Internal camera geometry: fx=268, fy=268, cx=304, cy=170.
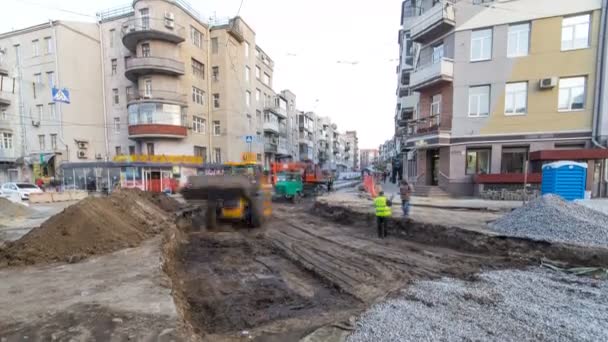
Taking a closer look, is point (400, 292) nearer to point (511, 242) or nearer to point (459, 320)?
point (459, 320)

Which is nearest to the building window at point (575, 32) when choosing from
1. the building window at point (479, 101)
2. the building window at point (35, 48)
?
the building window at point (479, 101)

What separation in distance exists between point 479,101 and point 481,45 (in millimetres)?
3455

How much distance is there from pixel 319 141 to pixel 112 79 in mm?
45792

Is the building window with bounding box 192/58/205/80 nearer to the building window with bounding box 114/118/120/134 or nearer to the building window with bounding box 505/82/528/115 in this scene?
the building window with bounding box 114/118/120/134

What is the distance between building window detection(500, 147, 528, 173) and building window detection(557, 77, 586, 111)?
3085 mm

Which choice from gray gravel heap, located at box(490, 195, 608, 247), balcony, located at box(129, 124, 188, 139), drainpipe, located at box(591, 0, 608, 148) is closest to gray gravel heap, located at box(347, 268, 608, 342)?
gray gravel heap, located at box(490, 195, 608, 247)

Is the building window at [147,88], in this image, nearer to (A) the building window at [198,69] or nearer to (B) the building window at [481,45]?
(A) the building window at [198,69]

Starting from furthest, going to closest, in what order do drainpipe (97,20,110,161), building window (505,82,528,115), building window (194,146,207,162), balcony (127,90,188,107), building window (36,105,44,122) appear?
building window (36,105,44,122) < building window (194,146,207,162) < drainpipe (97,20,110,161) < balcony (127,90,188,107) < building window (505,82,528,115)

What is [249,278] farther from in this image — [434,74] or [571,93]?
[571,93]

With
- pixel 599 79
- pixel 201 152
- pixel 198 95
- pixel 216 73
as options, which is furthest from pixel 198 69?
pixel 599 79

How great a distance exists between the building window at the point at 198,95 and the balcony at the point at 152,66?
2.47 meters

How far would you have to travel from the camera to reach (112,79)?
28984 mm

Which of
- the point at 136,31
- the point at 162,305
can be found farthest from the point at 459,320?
the point at 136,31

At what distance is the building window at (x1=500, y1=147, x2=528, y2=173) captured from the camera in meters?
16.2
